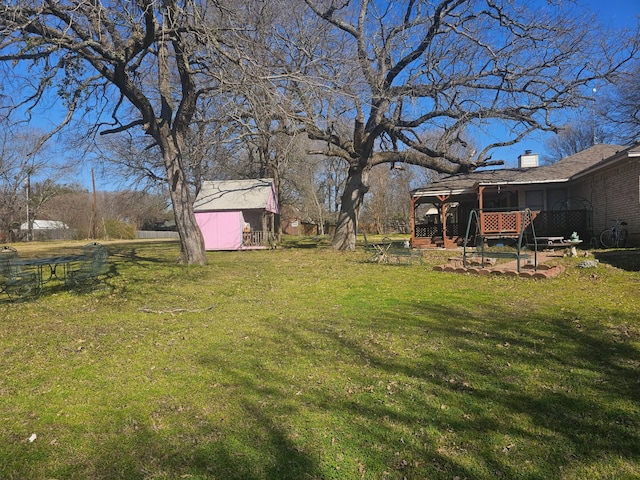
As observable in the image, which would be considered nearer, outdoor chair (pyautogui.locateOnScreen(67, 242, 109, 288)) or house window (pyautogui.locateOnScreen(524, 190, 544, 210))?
outdoor chair (pyautogui.locateOnScreen(67, 242, 109, 288))

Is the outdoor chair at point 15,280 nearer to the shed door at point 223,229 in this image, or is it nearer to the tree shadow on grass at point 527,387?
the tree shadow on grass at point 527,387

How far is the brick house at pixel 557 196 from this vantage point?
605 inches

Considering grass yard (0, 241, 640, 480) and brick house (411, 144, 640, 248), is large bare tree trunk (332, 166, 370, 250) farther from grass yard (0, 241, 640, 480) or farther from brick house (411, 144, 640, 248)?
grass yard (0, 241, 640, 480)

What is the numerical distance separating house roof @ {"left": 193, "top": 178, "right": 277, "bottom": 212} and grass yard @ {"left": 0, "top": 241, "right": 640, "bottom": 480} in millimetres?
14679

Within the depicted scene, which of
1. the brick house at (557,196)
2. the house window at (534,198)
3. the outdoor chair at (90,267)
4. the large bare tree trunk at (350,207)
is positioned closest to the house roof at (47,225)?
the large bare tree trunk at (350,207)

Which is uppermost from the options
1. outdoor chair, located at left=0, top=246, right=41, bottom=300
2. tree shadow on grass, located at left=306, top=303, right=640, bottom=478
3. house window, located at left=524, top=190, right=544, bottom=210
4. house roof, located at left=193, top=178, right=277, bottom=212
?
house roof, located at left=193, top=178, right=277, bottom=212

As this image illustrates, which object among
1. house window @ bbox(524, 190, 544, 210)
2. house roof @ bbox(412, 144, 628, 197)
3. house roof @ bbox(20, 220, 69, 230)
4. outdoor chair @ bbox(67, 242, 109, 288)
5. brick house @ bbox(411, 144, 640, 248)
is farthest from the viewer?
house roof @ bbox(20, 220, 69, 230)

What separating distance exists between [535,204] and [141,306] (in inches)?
767

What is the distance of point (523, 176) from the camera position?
19.5 metres

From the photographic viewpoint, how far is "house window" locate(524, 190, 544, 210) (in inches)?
815

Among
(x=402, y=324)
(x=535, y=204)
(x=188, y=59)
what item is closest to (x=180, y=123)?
(x=188, y=59)

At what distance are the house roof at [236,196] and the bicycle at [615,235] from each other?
49.9 ft

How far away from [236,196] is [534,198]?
1548 centimetres

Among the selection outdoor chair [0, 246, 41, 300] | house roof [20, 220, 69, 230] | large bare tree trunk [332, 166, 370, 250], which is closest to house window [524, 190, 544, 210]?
large bare tree trunk [332, 166, 370, 250]
